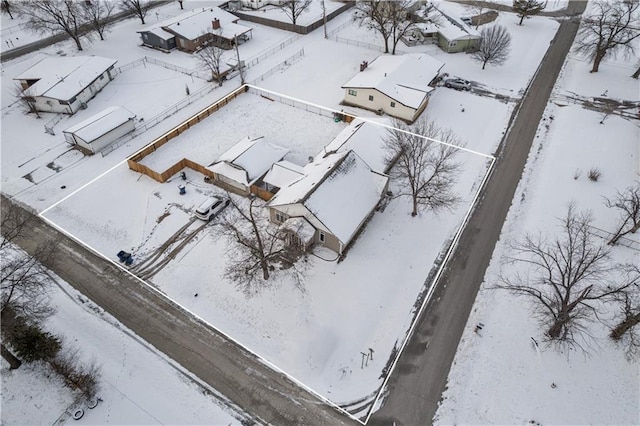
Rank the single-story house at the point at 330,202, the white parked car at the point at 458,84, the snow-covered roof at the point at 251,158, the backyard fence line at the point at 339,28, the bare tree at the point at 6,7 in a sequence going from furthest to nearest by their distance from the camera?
the bare tree at the point at 6,7 → the backyard fence line at the point at 339,28 → the white parked car at the point at 458,84 → the snow-covered roof at the point at 251,158 → the single-story house at the point at 330,202

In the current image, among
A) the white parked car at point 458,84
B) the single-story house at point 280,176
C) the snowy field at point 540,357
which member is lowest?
the snowy field at point 540,357

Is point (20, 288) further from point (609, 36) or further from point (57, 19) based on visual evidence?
point (609, 36)

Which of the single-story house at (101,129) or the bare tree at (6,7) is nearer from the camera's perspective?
the single-story house at (101,129)

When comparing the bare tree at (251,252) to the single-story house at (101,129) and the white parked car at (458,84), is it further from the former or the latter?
the white parked car at (458,84)

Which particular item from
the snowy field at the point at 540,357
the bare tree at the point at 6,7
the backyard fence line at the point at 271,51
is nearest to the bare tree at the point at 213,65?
the backyard fence line at the point at 271,51

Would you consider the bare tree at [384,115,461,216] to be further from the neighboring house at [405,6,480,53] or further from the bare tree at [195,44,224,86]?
the bare tree at [195,44,224,86]

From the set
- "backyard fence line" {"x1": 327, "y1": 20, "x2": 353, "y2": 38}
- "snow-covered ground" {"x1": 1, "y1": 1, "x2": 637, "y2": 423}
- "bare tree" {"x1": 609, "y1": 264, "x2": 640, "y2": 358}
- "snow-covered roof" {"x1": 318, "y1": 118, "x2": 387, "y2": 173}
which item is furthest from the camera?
"backyard fence line" {"x1": 327, "y1": 20, "x2": 353, "y2": 38}

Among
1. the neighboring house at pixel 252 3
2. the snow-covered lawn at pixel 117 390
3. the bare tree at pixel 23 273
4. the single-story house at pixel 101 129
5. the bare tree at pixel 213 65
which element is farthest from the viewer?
the neighboring house at pixel 252 3

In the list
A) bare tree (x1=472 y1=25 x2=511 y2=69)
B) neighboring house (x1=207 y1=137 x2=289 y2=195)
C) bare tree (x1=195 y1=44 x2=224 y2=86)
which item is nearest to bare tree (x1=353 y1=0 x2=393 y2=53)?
bare tree (x1=472 y1=25 x2=511 y2=69)
